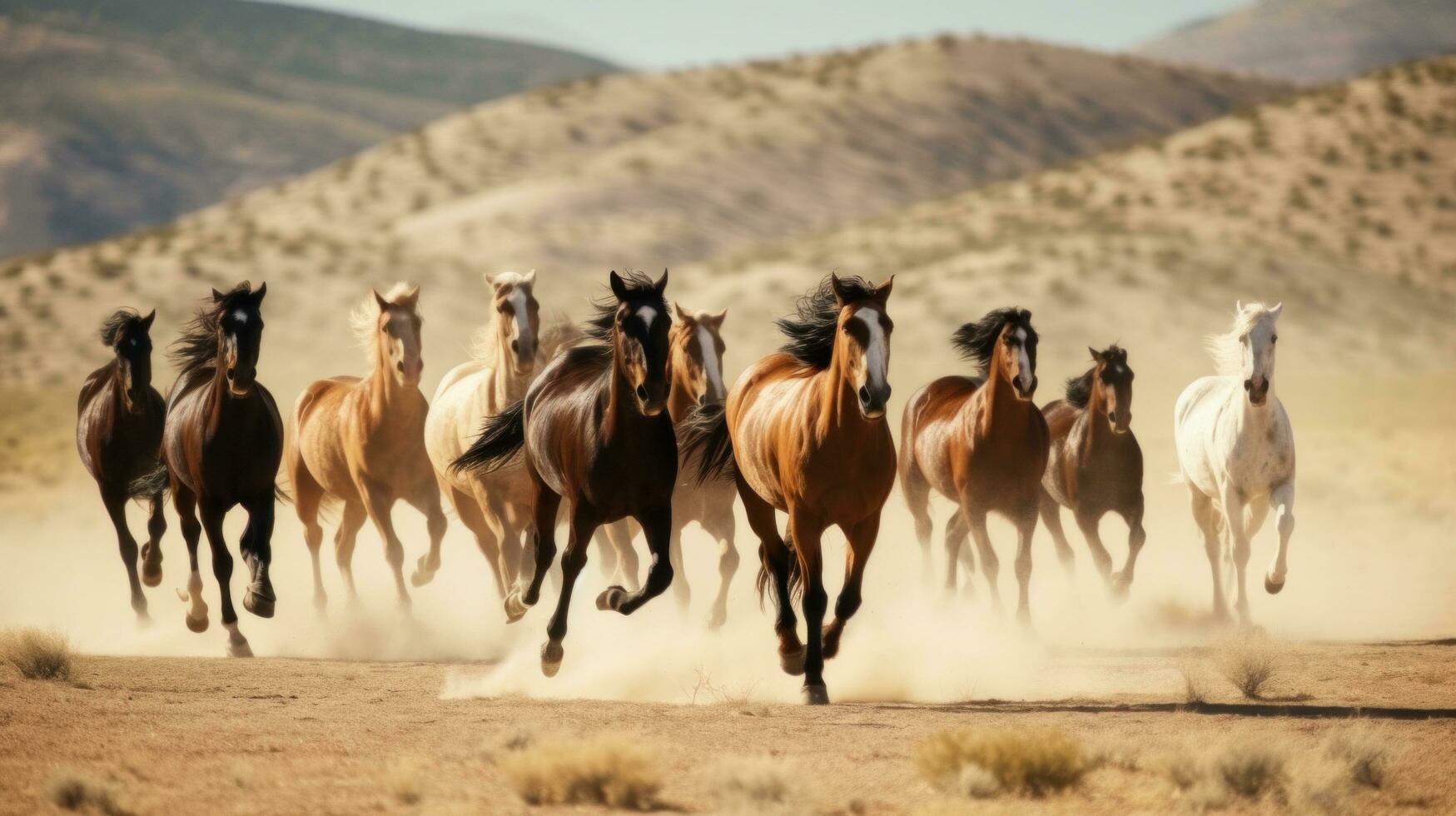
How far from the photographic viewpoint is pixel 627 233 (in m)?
63.6

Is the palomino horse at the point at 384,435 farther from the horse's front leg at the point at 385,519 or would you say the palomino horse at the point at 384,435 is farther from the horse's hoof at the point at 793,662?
the horse's hoof at the point at 793,662

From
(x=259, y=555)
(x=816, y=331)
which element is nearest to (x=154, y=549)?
(x=259, y=555)

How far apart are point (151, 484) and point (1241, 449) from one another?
29.5ft

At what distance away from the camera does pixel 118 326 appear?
13281 millimetres

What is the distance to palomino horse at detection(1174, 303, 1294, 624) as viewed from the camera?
12.1m

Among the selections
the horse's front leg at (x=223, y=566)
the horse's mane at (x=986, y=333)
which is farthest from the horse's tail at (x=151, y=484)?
the horse's mane at (x=986, y=333)

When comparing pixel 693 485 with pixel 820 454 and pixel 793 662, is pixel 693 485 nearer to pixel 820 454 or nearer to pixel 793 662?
pixel 793 662

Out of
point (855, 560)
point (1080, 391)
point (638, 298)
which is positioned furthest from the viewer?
point (1080, 391)

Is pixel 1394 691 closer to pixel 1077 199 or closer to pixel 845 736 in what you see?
pixel 845 736

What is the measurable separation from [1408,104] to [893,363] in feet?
84.0

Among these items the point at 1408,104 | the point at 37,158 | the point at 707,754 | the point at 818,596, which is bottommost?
the point at 707,754

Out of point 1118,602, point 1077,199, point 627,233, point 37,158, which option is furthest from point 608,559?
point 37,158

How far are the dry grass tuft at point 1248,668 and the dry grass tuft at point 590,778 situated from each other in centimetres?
444

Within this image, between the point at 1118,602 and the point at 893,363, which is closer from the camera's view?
the point at 1118,602
